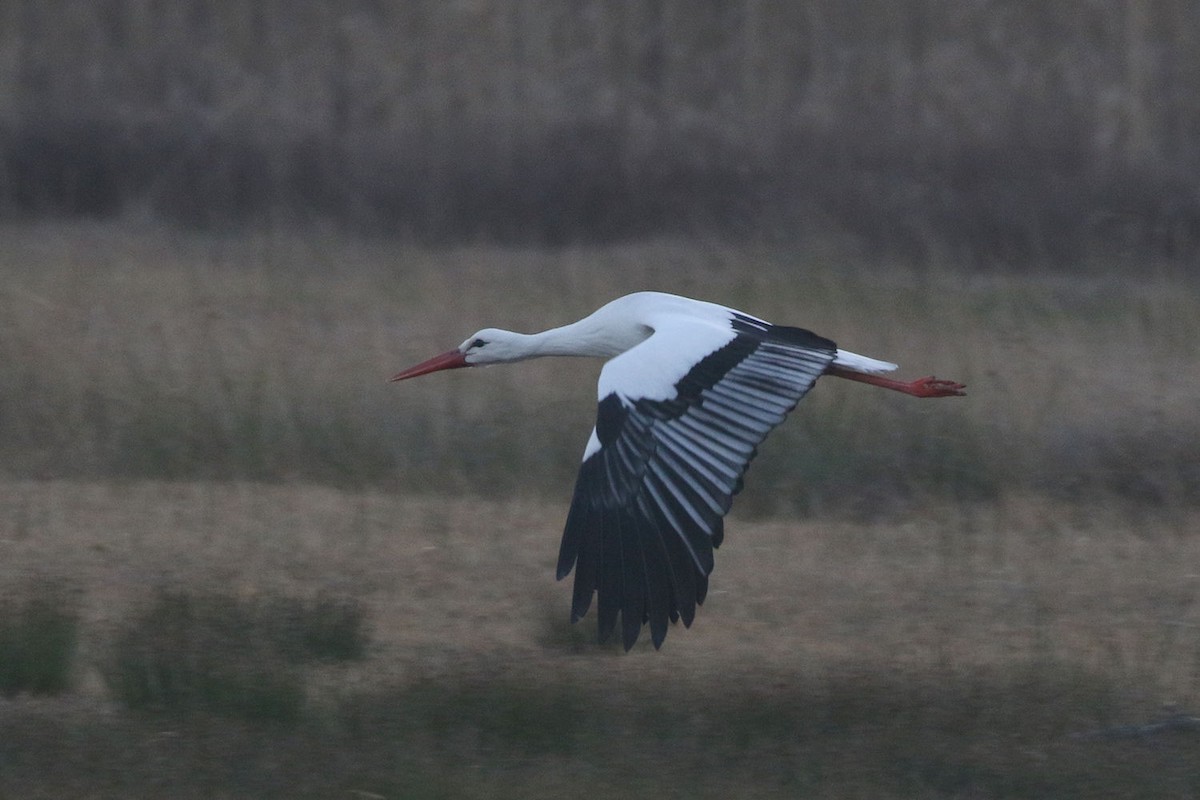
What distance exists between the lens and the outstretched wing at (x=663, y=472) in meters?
4.73

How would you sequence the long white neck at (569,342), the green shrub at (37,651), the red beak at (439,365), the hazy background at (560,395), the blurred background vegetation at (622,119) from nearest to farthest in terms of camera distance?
the hazy background at (560,395), the green shrub at (37,651), the long white neck at (569,342), the red beak at (439,365), the blurred background vegetation at (622,119)

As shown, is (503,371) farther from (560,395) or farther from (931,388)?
(931,388)

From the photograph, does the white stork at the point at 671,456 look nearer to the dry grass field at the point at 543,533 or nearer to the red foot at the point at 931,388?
the dry grass field at the point at 543,533

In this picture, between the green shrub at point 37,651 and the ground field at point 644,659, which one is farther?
the green shrub at point 37,651

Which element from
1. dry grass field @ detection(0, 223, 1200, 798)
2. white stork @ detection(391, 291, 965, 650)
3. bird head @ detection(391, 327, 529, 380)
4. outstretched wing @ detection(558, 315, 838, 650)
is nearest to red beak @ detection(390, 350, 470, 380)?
bird head @ detection(391, 327, 529, 380)

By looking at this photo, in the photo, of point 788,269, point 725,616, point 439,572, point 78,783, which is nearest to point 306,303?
point 788,269

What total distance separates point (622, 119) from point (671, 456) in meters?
8.09

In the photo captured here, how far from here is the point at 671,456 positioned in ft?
16.4

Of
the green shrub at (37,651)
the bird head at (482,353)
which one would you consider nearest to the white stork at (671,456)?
the bird head at (482,353)

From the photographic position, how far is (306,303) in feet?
33.1

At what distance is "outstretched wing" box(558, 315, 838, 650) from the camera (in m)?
4.73

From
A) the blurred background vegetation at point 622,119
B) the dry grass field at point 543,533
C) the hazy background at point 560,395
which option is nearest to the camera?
the dry grass field at point 543,533

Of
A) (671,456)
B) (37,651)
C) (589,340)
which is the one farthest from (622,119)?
(671,456)

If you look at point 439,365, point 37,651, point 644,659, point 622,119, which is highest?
point 622,119
